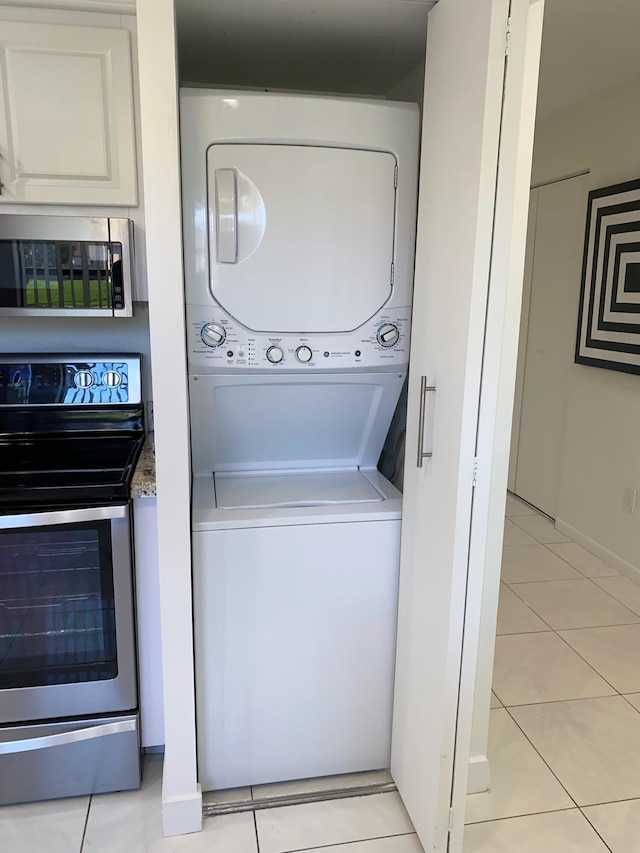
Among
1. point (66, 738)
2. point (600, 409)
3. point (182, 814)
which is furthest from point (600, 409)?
point (66, 738)

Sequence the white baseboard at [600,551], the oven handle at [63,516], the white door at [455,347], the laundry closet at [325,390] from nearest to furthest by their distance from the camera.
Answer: the white door at [455,347] < the laundry closet at [325,390] < the oven handle at [63,516] < the white baseboard at [600,551]

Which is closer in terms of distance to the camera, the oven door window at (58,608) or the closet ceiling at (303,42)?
the closet ceiling at (303,42)

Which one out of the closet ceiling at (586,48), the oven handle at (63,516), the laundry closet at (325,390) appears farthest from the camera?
the closet ceiling at (586,48)

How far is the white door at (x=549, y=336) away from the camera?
3652 millimetres

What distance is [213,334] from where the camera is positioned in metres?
1.66

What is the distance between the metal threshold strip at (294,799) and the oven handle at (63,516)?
0.88 m

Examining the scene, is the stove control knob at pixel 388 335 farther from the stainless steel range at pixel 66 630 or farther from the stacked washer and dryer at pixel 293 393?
the stainless steel range at pixel 66 630

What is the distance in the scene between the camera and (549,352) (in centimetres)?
393

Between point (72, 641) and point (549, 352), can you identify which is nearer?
point (72, 641)

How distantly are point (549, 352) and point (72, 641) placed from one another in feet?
10.5

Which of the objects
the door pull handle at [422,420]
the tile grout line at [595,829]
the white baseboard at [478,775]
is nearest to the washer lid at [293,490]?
the door pull handle at [422,420]

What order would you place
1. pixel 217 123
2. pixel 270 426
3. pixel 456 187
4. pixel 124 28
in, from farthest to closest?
1. pixel 270 426
2. pixel 124 28
3. pixel 217 123
4. pixel 456 187

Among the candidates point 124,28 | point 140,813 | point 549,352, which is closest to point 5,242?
point 124,28

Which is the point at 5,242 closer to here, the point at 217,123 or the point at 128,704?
the point at 217,123
